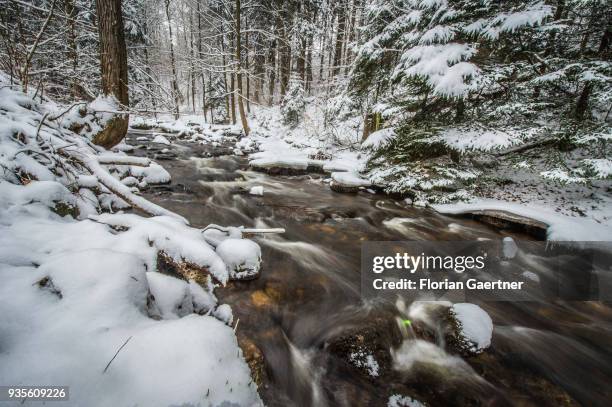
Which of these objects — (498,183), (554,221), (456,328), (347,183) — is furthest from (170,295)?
(498,183)

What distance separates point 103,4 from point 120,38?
0.56 meters

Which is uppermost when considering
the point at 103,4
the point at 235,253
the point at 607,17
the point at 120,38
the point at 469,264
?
the point at 607,17

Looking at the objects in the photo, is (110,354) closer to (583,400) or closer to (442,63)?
(583,400)

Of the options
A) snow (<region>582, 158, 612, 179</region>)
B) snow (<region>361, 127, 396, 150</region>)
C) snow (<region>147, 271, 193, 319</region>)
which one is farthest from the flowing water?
snow (<region>361, 127, 396, 150</region>)

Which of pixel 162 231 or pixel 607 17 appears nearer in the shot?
pixel 162 231

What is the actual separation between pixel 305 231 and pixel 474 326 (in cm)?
380

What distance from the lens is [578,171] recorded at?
541 centimetres

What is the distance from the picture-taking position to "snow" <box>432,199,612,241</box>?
5.23 m

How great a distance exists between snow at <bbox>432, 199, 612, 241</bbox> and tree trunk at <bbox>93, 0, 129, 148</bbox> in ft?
27.7

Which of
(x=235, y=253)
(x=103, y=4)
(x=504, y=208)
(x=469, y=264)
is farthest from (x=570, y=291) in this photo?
(x=103, y=4)

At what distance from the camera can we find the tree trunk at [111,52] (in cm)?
481

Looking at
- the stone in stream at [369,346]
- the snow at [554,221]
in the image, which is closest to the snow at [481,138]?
the snow at [554,221]

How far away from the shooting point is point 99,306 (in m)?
1.51

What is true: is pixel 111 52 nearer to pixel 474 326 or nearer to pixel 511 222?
pixel 474 326
